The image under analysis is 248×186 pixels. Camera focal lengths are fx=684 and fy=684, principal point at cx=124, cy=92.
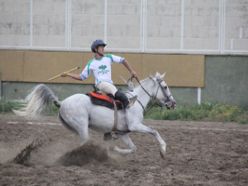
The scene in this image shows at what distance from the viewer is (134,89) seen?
12586 mm

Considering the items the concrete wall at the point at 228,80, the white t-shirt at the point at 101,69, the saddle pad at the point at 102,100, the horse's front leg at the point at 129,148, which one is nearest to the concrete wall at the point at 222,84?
the concrete wall at the point at 228,80

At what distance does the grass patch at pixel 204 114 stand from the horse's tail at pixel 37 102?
33.3ft

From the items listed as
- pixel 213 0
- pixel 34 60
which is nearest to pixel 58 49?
pixel 34 60

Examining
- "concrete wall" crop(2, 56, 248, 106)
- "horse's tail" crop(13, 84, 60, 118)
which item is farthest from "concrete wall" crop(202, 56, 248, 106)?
"horse's tail" crop(13, 84, 60, 118)

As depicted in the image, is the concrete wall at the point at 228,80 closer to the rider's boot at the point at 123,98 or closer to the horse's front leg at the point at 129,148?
the horse's front leg at the point at 129,148

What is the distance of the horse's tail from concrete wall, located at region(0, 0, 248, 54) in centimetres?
1357

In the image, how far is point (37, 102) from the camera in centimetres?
1224

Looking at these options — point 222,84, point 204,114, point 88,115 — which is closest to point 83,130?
point 88,115

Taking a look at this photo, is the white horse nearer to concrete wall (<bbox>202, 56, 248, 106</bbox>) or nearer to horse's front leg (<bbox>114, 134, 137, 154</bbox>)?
horse's front leg (<bbox>114, 134, 137, 154</bbox>)

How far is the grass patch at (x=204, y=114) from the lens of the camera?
22.7 meters

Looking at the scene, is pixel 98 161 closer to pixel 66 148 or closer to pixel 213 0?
pixel 66 148

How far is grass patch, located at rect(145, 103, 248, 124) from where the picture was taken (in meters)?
22.7

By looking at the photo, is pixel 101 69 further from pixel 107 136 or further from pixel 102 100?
pixel 107 136

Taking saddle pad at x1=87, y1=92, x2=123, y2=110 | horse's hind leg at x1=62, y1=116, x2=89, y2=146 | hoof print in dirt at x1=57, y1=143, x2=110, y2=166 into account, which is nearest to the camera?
hoof print in dirt at x1=57, y1=143, x2=110, y2=166
